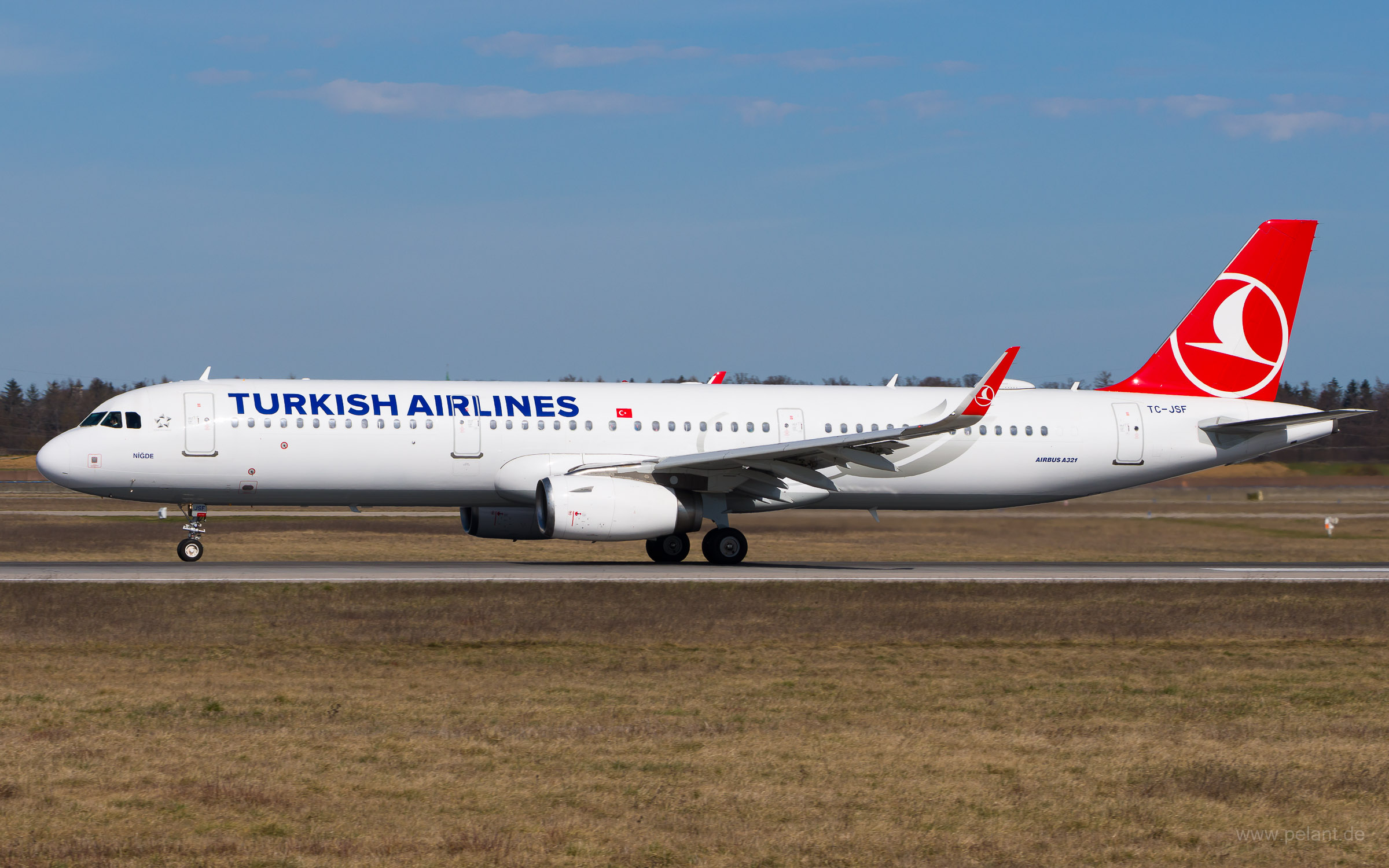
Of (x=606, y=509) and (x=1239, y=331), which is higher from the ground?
(x=1239, y=331)

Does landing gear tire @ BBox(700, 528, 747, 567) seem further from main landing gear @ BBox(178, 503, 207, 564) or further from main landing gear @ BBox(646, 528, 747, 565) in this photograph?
main landing gear @ BBox(178, 503, 207, 564)

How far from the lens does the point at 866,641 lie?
17.7 meters

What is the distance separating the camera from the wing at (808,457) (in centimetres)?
2600

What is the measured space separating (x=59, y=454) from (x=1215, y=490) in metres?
49.3

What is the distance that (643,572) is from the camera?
2539 cm

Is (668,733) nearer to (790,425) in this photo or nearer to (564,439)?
(564,439)

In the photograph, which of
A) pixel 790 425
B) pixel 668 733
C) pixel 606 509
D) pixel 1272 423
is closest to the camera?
pixel 668 733

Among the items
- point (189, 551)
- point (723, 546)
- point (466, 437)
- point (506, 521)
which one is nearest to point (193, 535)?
point (189, 551)

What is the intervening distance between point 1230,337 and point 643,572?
16.3 metres

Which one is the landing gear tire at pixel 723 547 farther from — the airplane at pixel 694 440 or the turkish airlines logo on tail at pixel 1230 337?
the turkish airlines logo on tail at pixel 1230 337

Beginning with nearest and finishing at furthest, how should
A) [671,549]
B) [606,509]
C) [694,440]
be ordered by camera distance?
[606,509], [694,440], [671,549]

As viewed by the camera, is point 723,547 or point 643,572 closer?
point 643,572

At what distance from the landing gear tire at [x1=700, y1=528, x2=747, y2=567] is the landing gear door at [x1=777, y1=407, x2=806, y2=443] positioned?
2448 mm

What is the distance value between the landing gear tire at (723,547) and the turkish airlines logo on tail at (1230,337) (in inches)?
481
